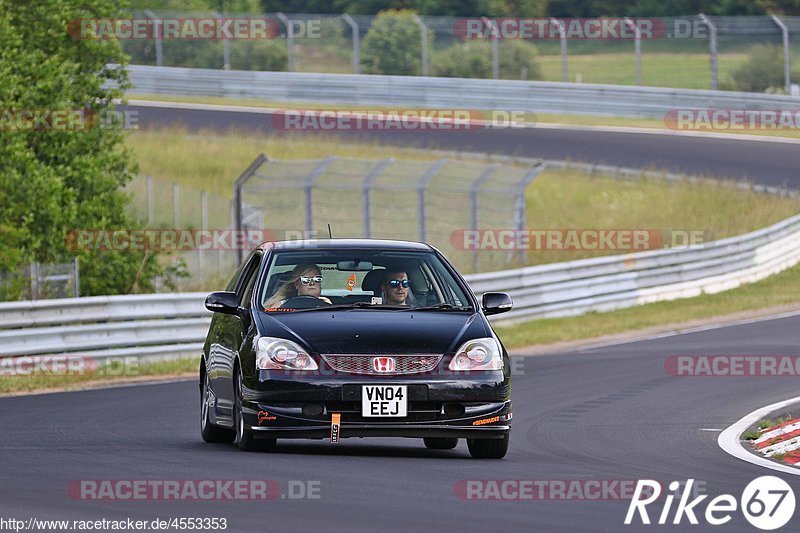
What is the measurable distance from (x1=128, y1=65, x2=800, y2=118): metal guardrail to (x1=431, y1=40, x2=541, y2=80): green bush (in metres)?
4.35

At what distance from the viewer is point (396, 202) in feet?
106

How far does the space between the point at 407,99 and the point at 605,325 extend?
A: 1880cm

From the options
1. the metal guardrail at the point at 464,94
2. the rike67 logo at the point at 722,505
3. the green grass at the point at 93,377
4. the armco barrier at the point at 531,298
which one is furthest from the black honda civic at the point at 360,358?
the metal guardrail at the point at 464,94

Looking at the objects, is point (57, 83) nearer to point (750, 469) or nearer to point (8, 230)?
point (8, 230)

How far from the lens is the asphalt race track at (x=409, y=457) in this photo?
25.9 feet

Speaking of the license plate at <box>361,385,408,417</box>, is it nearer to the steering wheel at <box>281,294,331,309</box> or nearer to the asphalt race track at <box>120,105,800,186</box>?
the steering wheel at <box>281,294,331,309</box>

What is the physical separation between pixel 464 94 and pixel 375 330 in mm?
31901

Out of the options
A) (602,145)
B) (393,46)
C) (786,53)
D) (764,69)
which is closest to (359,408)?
(602,145)

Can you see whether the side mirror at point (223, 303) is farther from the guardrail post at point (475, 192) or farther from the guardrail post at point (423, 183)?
the guardrail post at point (475, 192)

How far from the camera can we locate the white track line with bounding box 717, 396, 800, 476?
33.2ft

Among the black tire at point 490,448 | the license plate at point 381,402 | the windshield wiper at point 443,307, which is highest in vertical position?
the windshield wiper at point 443,307

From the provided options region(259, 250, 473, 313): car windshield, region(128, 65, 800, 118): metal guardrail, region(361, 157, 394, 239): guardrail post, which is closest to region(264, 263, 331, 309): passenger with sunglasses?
region(259, 250, 473, 313): car windshield

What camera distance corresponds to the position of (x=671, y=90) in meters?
40.1

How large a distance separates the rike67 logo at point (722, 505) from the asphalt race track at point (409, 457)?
88mm
